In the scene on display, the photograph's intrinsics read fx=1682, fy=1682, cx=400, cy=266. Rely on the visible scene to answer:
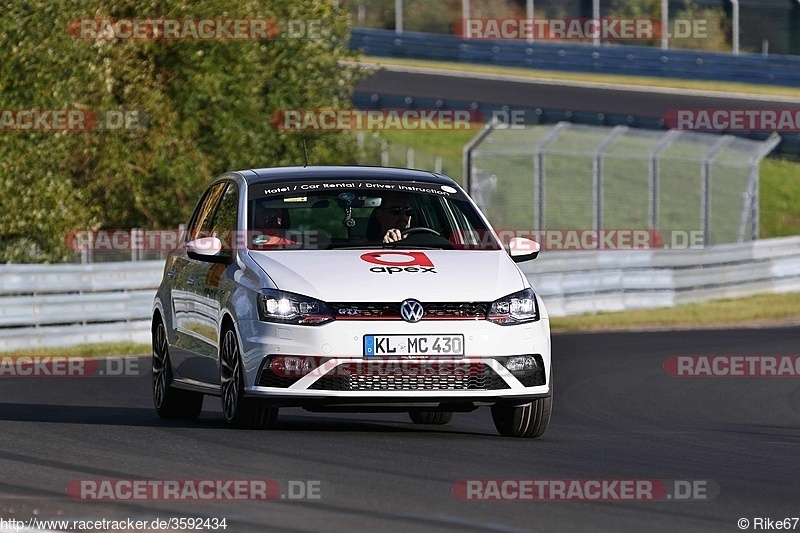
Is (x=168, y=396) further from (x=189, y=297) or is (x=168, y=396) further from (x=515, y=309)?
(x=515, y=309)

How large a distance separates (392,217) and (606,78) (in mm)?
34838

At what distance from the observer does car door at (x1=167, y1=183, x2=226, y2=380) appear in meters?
10.8

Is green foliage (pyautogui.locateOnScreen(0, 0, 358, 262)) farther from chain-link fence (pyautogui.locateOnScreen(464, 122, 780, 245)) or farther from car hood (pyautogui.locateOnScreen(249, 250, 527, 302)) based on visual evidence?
car hood (pyautogui.locateOnScreen(249, 250, 527, 302))

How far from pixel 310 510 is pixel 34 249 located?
15.8 meters

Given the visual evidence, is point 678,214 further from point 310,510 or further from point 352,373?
point 310,510

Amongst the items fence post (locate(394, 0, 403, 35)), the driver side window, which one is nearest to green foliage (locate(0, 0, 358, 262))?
the driver side window

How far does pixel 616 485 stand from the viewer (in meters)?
7.83

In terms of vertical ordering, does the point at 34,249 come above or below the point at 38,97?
below

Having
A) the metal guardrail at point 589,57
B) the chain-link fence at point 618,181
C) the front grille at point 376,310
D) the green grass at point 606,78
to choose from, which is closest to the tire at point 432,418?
the front grille at point 376,310

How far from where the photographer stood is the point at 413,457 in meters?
8.84

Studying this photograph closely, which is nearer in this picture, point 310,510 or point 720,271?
point 310,510

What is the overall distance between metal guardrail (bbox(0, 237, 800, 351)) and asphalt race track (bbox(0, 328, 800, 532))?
14.0 ft

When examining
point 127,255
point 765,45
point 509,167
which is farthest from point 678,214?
point 127,255

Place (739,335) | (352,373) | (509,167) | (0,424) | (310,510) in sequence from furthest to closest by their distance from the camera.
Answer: (509,167) → (739,335) → (0,424) → (352,373) → (310,510)
